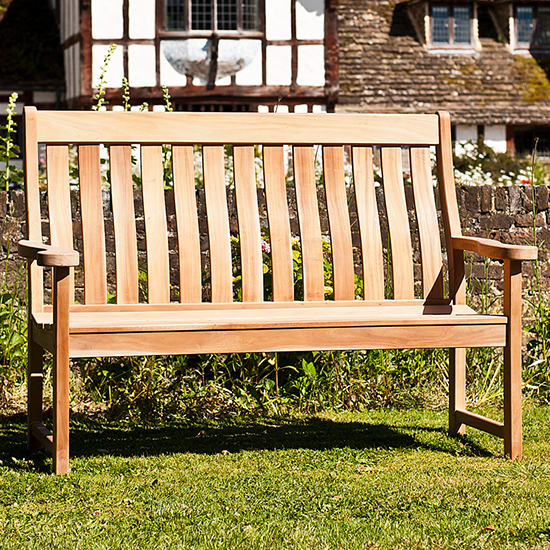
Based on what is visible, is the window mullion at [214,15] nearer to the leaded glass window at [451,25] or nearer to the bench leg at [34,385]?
the leaded glass window at [451,25]

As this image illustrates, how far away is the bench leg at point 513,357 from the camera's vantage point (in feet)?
8.93

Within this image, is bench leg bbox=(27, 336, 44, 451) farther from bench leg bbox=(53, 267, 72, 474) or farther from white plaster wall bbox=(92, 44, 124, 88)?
white plaster wall bbox=(92, 44, 124, 88)

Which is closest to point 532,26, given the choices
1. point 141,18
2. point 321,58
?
point 321,58

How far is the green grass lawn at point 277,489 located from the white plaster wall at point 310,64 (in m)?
9.92

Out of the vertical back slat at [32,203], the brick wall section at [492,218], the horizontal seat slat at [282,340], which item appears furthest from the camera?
the brick wall section at [492,218]

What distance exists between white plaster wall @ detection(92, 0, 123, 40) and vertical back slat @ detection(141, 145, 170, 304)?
9805mm

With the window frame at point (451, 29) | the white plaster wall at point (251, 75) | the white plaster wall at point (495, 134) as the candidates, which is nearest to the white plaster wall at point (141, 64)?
the white plaster wall at point (251, 75)

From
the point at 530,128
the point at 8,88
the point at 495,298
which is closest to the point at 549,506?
the point at 495,298

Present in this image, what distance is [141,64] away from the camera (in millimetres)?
12250

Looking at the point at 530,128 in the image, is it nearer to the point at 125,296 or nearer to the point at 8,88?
the point at 8,88

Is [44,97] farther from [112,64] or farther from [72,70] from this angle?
[112,64]

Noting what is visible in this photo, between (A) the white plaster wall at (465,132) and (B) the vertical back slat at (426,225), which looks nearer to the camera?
(B) the vertical back slat at (426,225)

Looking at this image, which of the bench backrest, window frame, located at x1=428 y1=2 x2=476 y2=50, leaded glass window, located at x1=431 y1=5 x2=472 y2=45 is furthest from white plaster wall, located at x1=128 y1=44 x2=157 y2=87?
the bench backrest

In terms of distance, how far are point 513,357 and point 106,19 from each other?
1067cm
